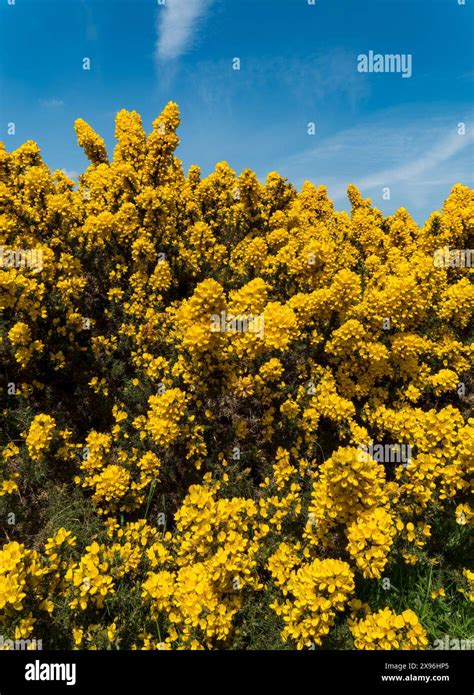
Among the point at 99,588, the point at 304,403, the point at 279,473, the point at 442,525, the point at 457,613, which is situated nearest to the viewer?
the point at 99,588

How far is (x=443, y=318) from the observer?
334 inches

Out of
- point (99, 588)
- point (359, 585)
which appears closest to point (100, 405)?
point (99, 588)

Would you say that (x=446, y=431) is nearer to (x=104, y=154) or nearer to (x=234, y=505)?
(x=234, y=505)

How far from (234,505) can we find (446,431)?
301 cm

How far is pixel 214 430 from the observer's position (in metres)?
7.19

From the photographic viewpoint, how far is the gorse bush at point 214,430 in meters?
4.42

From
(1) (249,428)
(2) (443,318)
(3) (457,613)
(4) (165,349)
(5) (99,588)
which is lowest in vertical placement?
(3) (457,613)

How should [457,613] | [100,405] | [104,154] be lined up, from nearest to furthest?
[457,613] < [100,405] < [104,154]

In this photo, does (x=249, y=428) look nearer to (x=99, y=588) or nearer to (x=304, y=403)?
(x=304, y=403)

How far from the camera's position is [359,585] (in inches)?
207

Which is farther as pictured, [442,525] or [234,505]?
[442,525]

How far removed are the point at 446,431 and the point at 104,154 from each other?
42.2 feet

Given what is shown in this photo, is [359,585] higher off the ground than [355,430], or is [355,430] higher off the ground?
[355,430]

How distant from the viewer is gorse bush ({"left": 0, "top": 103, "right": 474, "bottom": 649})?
14.5 feet
